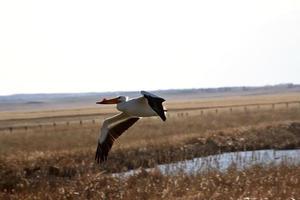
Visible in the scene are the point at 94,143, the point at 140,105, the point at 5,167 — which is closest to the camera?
the point at 140,105

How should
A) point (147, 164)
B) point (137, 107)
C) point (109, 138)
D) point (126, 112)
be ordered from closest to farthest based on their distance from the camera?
point (137, 107) < point (126, 112) < point (109, 138) < point (147, 164)

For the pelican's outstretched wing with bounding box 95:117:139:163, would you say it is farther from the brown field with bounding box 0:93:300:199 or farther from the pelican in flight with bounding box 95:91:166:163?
the brown field with bounding box 0:93:300:199

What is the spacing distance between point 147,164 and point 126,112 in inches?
639

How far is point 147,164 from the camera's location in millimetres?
24984

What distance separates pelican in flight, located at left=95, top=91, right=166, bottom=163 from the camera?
7691mm

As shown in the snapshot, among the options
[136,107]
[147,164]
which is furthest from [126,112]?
[147,164]

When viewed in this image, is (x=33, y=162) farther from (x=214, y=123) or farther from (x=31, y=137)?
(x=214, y=123)

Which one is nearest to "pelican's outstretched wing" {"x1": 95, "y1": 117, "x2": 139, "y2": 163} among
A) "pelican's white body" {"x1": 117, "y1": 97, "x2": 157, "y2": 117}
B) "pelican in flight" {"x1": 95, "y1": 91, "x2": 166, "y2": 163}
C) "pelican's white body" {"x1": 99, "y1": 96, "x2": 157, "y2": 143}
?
"pelican in flight" {"x1": 95, "y1": 91, "x2": 166, "y2": 163}

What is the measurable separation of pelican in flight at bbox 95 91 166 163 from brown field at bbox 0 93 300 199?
12.5 feet

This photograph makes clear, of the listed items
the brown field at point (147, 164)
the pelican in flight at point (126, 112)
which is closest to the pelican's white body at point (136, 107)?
the pelican in flight at point (126, 112)

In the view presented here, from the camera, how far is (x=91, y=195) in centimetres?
1406

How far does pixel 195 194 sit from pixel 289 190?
2.23m

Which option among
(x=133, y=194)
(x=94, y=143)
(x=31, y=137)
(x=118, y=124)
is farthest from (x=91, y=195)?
(x=31, y=137)

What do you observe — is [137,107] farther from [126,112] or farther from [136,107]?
[126,112]
